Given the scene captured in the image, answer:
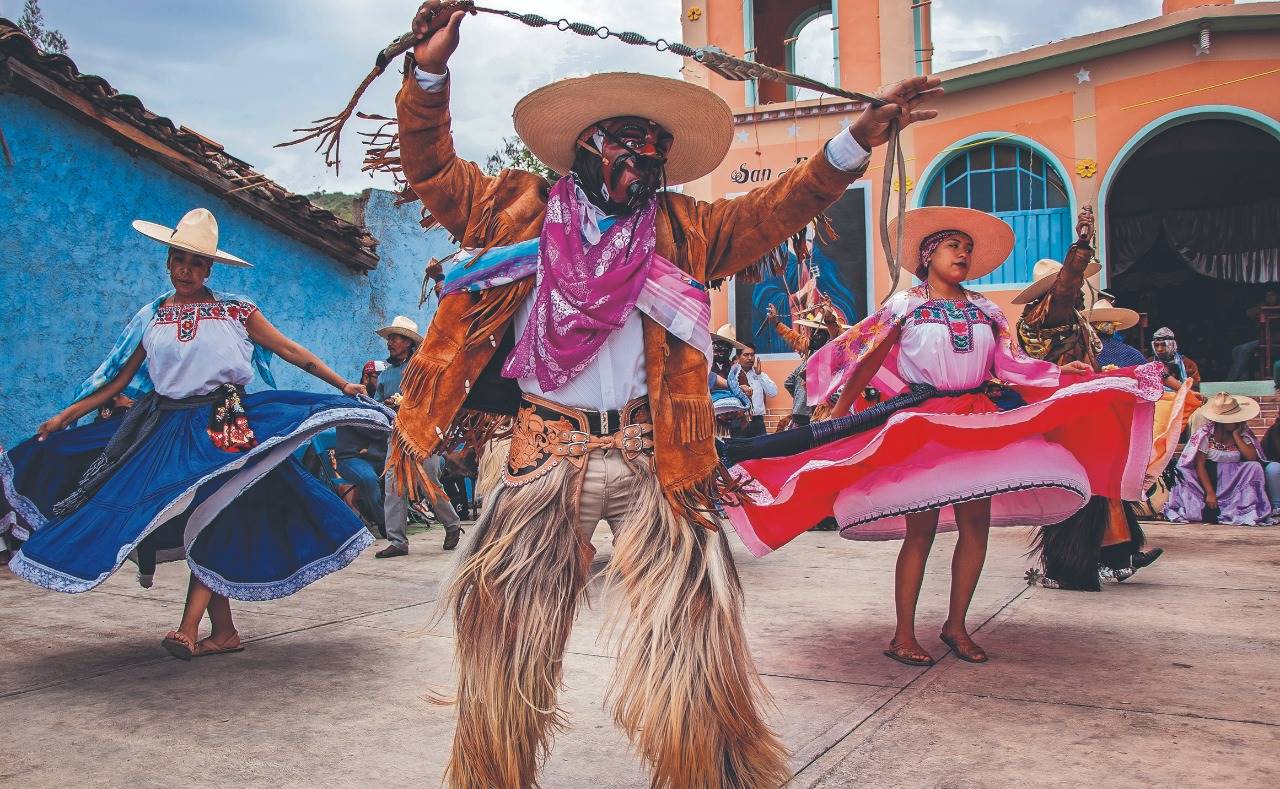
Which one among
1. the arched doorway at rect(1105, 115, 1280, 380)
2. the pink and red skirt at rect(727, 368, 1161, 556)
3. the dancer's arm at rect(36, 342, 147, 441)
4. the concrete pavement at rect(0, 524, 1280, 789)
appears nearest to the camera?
the concrete pavement at rect(0, 524, 1280, 789)

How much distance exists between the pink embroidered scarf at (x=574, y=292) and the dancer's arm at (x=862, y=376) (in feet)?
6.96

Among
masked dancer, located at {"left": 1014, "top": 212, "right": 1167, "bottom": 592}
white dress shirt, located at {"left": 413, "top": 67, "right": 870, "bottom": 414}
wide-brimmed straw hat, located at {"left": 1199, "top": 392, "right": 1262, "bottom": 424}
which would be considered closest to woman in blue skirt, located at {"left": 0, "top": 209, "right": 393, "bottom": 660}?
white dress shirt, located at {"left": 413, "top": 67, "right": 870, "bottom": 414}

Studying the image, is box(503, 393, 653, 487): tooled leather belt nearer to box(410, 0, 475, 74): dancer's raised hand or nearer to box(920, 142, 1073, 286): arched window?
box(410, 0, 475, 74): dancer's raised hand

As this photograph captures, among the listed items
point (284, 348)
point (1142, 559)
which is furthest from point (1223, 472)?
point (284, 348)

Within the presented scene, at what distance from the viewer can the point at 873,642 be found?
200 inches

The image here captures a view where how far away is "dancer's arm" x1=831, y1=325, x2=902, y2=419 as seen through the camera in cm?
486

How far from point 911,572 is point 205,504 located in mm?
3195

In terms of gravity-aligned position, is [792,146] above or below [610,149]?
above

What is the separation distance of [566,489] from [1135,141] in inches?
591

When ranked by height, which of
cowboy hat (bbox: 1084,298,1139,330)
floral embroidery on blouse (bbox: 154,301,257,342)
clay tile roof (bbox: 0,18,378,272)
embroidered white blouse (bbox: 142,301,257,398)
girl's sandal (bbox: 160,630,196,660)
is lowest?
girl's sandal (bbox: 160,630,196,660)

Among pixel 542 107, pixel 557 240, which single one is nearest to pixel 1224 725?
pixel 557 240

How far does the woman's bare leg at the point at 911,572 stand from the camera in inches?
185

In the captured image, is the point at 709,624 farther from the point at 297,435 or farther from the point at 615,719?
the point at 297,435

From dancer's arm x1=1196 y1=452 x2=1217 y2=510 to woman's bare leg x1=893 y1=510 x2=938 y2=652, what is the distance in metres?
7.96
